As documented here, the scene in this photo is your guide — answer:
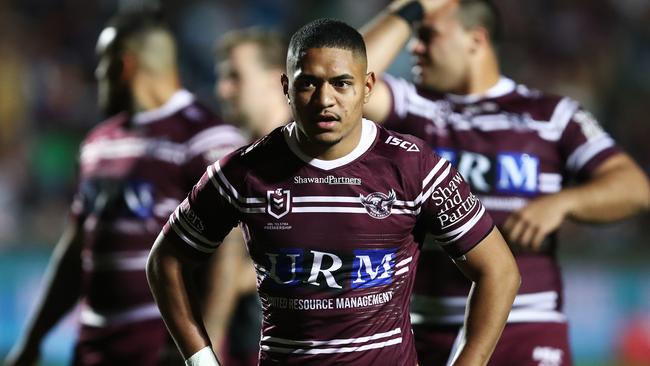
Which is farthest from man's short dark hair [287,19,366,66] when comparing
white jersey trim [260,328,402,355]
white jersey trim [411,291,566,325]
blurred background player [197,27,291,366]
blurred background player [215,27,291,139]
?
blurred background player [215,27,291,139]

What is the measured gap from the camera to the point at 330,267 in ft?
12.0

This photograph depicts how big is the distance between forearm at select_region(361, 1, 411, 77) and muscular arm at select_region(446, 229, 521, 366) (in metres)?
1.37

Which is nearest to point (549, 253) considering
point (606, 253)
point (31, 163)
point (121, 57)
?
point (121, 57)

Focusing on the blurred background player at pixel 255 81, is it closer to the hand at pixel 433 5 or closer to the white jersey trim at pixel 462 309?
the hand at pixel 433 5

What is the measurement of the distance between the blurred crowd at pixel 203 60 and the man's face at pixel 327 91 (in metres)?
10.1

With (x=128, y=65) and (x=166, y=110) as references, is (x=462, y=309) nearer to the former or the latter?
(x=166, y=110)

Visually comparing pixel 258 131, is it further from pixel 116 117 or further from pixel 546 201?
pixel 546 201

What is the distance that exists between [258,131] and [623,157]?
106 inches

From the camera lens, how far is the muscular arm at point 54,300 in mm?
5945

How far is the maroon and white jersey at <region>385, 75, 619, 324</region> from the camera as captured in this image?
195 inches

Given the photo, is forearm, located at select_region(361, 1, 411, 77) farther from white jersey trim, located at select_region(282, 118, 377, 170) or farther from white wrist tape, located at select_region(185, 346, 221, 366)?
white wrist tape, located at select_region(185, 346, 221, 366)

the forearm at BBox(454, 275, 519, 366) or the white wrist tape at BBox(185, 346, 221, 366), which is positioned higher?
the forearm at BBox(454, 275, 519, 366)

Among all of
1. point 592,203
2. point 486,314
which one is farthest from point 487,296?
point 592,203

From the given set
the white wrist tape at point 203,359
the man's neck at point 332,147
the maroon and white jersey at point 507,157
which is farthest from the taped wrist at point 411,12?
the white wrist tape at point 203,359
